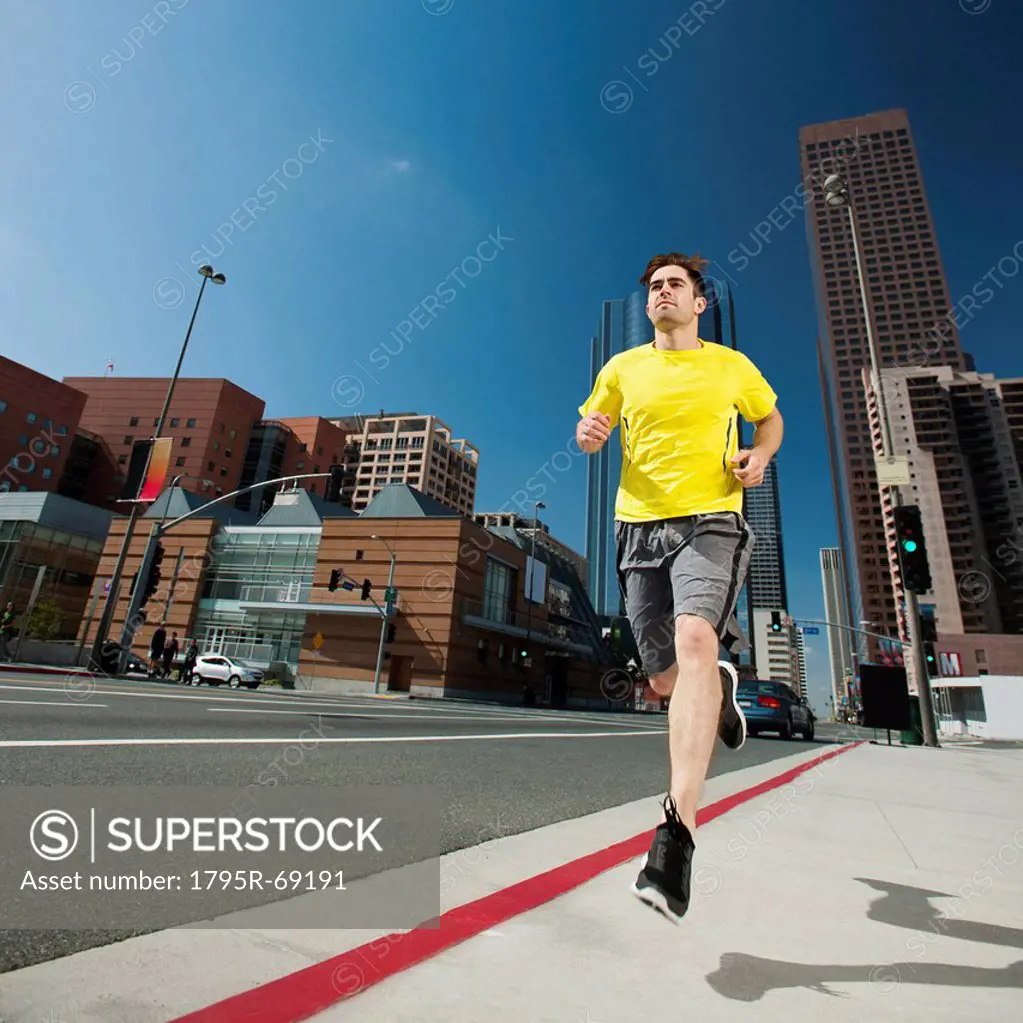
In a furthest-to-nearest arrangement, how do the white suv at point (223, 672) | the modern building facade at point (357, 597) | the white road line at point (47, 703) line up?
the modern building facade at point (357, 597)
the white suv at point (223, 672)
the white road line at point (47, 703)

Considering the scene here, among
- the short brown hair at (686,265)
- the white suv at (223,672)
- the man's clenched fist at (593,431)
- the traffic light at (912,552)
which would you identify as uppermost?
the traffic light at (912,552)

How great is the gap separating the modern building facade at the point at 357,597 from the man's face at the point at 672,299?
3259 centimetres

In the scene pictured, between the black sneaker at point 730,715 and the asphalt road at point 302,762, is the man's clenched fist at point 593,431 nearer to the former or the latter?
the black sneaker at point 730,715

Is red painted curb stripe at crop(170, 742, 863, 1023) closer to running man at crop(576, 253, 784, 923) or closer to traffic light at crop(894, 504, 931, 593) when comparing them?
running man at crop(576, 253, 784, 923)

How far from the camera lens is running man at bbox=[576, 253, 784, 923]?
2088 mm

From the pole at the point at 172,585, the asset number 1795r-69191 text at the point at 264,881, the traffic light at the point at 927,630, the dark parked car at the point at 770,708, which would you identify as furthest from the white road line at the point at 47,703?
the pole at the point at 172,585

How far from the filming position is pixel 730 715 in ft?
7.58

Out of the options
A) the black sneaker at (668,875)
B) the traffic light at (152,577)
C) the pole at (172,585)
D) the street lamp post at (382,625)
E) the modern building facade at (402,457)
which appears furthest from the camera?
the modern building facade at (402,457)

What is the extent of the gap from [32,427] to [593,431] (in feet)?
287

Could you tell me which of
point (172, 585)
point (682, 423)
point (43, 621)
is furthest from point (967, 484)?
point (682, 423)

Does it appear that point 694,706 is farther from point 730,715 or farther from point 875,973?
point 875,973

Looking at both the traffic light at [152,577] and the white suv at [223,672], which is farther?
the white suv at [223,672]

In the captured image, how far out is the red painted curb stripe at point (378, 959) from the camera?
38.1 inches

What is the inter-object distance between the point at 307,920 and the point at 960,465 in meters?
117
